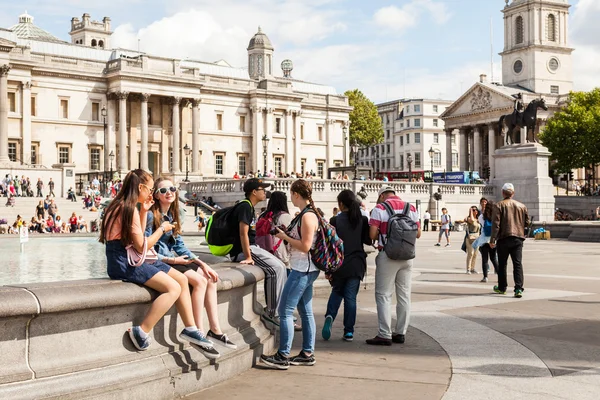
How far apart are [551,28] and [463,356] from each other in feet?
366

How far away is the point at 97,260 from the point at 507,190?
8.35 m

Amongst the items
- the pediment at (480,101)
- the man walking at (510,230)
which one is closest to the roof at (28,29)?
the pediment at (480,101)

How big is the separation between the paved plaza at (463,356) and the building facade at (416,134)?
122 metres

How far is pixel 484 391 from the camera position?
6574 millimetres

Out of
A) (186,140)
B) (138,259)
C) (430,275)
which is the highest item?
(186,140)

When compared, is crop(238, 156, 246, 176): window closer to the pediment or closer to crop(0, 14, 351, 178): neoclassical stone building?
crop(0, 14, 351, 178): neoclassical stone building

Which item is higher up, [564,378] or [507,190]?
[507,190]

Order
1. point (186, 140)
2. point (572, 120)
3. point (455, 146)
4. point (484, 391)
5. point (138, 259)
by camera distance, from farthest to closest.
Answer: point (455, 146), point (572, 120), point (186, 140), point (484, 391), point (138, 259)

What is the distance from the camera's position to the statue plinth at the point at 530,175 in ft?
128

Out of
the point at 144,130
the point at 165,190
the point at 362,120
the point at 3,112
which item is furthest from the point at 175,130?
the point at 165,190

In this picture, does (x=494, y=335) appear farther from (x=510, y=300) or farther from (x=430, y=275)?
(x=430, y=275)

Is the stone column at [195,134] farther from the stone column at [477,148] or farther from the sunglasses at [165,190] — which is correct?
the sunglasses at [165,190]

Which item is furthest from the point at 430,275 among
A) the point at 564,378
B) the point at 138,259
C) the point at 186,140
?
the point at 186,140

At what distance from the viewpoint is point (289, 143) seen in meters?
83.4
